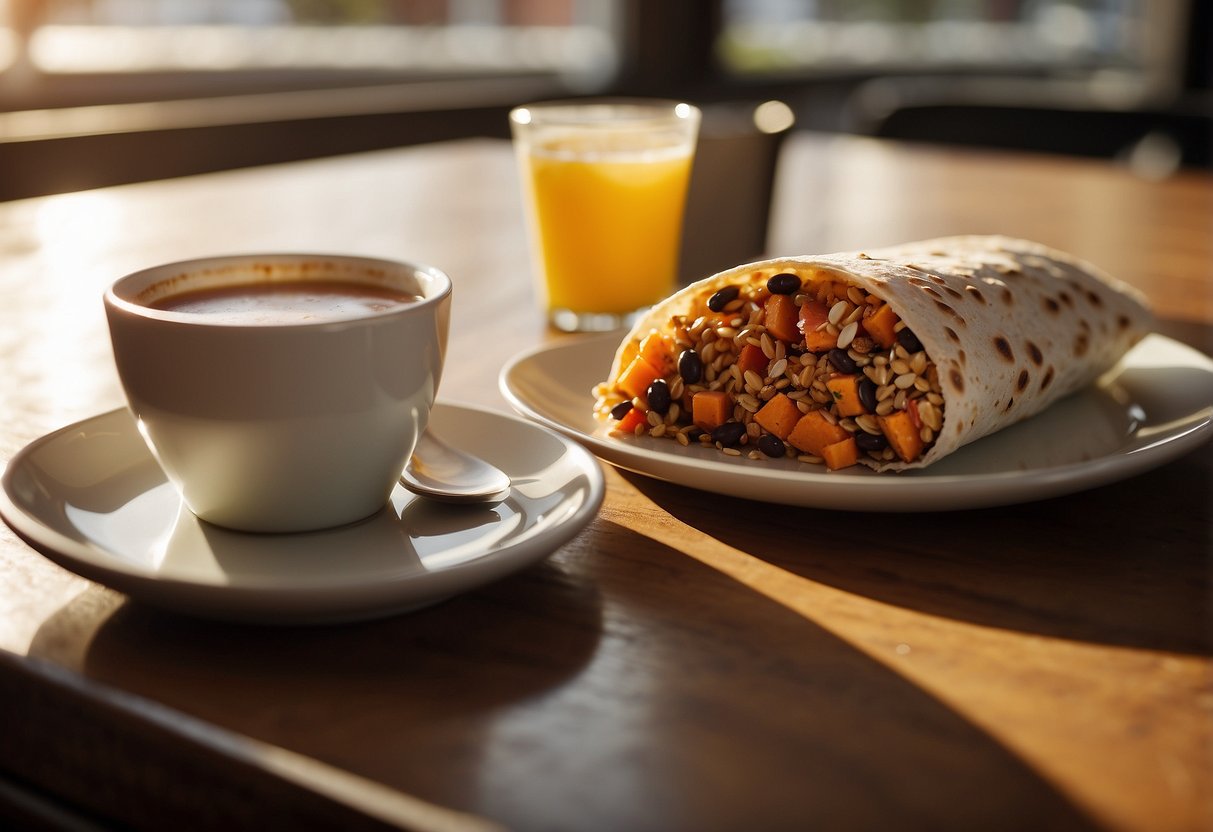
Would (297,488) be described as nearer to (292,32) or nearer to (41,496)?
(41,496)

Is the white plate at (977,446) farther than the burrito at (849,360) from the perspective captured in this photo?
No

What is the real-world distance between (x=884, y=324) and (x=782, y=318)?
3.4 inches

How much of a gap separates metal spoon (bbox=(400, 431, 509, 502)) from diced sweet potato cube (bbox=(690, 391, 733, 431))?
0.21m

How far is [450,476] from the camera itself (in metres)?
0.85

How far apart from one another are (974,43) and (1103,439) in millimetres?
8947

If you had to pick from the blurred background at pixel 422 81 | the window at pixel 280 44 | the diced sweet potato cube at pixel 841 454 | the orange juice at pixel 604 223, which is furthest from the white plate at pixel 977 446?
the window at pixel 280 44

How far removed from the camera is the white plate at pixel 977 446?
0.80 m

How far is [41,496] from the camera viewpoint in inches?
30.0

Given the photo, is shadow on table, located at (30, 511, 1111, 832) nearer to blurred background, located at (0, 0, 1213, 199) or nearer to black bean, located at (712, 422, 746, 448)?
black bean, located at (712, 422, 746, 448)

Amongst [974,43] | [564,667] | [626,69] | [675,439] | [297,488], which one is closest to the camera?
[564,667]

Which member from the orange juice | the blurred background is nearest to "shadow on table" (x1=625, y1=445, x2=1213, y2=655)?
the orange juice

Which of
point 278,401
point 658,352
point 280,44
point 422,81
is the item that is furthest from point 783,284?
point 422,81

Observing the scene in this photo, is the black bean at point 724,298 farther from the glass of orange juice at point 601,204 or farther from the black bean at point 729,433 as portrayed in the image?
the glass of orange juice at point 601,204

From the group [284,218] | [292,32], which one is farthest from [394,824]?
[292,32]
